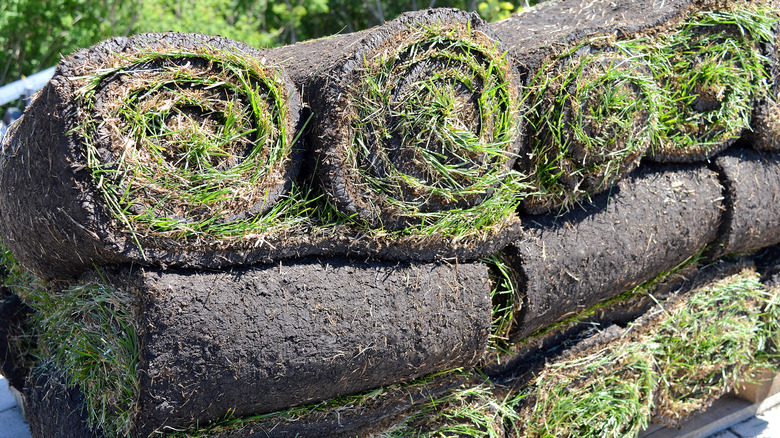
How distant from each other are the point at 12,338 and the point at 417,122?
1489 millimetres

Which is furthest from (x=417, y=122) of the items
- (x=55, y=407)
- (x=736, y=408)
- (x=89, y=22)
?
(x=89, y=22)

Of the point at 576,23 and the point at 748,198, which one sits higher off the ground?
the point at 576,23

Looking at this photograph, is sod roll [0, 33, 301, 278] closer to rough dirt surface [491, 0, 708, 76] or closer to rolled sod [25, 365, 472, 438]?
rolled sod [25, 365, 472, 438]

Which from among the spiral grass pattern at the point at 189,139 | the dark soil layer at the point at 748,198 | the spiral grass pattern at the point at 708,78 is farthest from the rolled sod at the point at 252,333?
the dark soil layer at the point at 748,198

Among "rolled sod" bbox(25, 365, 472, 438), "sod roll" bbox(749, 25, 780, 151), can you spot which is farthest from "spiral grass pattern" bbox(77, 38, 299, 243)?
"sod roll" bbox(749, 25, 780, 151)

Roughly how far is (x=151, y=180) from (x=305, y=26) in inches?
370

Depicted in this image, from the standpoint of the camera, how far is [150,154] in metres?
1.40

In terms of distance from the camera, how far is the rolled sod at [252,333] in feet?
4.68

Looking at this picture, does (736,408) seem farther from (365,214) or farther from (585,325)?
(365,214)

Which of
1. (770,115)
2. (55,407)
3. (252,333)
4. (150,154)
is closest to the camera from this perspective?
(150,154)

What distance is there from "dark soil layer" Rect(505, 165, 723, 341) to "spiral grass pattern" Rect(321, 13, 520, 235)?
23 cm

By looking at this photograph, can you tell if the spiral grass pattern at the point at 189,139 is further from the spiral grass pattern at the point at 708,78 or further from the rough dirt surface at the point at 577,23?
the spiral grass pattern at the point at 708,78

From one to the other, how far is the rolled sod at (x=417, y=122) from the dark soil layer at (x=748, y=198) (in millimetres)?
978

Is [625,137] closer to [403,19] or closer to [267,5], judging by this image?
[403,19]
